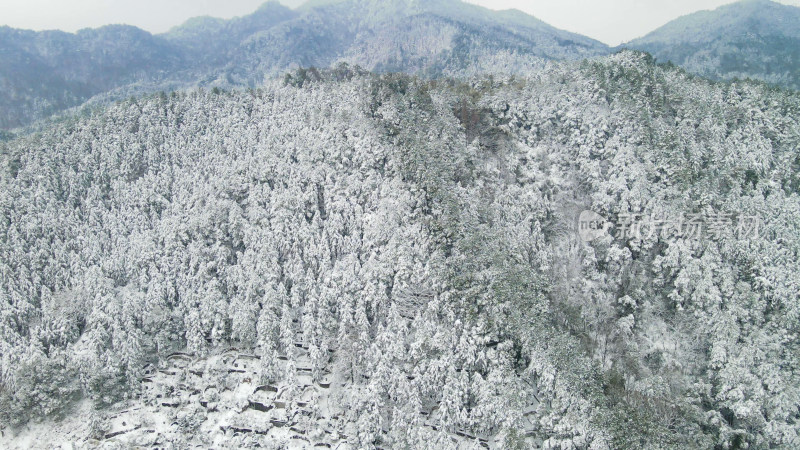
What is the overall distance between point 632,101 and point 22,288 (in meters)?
92.3

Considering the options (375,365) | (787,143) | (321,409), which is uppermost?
(787,143)

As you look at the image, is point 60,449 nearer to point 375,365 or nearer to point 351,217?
point 375,365

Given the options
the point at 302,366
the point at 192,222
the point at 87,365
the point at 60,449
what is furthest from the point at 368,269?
the point at 60,449

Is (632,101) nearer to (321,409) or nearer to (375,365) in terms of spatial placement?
(375,365)

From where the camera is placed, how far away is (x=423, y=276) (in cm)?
6375

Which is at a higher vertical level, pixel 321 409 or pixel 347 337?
pixel 347 337

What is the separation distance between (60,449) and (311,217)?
39681 mm

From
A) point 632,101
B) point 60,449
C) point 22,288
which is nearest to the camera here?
point 60,449

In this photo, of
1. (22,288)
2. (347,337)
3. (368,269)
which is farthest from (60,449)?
(368,269)

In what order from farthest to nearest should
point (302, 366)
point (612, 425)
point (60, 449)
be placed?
point (302, 366)
point (60, 449)
point (612, 425)

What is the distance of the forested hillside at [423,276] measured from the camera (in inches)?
2149

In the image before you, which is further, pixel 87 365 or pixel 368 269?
pixel 368 269

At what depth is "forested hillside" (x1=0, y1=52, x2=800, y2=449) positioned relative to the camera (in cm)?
5459

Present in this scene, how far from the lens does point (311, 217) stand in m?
75.2
